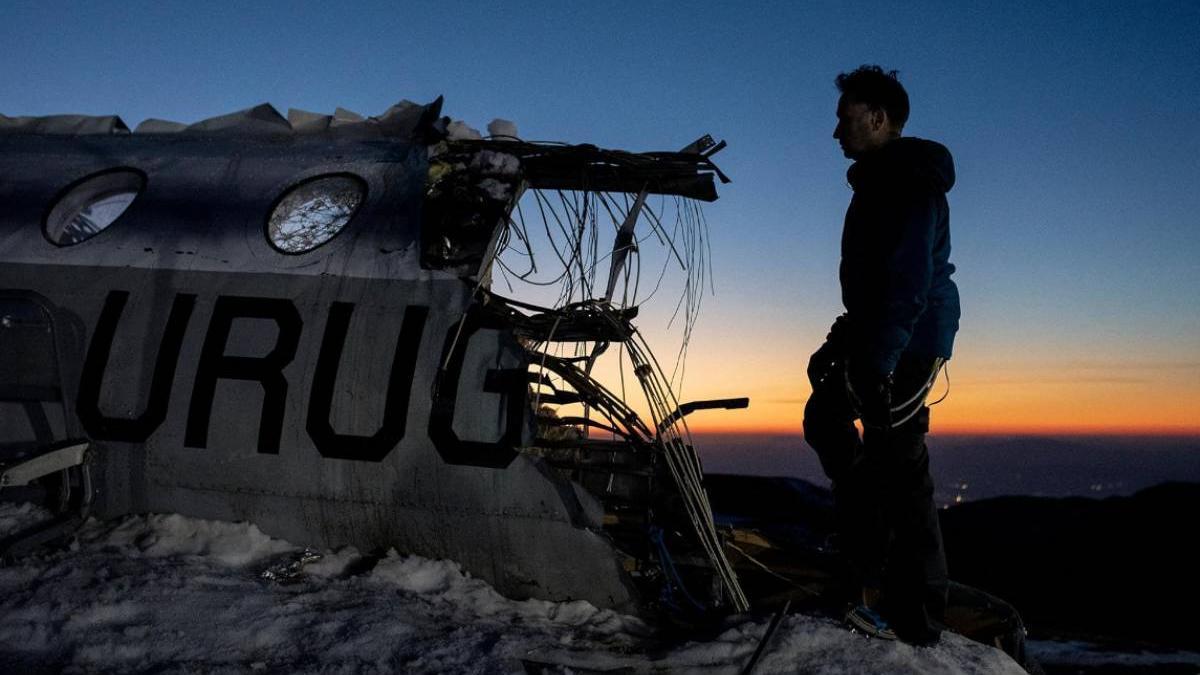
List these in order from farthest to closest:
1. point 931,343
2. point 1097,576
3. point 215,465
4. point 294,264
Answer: point 1097,576, point 294,264, point 215,465, point 931,343

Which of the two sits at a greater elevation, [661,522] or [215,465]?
[215,465]

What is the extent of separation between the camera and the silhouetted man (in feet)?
10.8

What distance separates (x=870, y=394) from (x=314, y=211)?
3632 millimetres

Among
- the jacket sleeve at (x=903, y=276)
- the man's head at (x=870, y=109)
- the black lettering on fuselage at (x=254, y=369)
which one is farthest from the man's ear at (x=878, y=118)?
the black lettering on fuselage at (x=254, y=369)

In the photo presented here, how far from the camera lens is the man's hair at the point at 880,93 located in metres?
3.58

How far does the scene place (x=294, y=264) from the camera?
4488 mm

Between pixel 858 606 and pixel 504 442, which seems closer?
pixel 858 606

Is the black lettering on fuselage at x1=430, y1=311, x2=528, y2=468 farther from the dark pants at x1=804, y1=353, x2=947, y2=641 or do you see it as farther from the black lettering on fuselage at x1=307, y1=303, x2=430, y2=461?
the dark pants at x1=804, y1=353, x2=947, y2=641

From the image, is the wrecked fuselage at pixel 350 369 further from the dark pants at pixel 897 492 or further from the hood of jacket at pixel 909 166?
the hood of jacket at pixel 909 166

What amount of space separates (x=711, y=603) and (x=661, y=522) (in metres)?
0.58

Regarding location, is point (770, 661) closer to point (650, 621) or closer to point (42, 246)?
point (650, 621)

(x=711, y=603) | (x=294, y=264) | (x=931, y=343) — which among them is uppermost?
(x=294, y=264)

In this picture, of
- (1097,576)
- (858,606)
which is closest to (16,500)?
(858,606)

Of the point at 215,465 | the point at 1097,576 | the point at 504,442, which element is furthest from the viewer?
the point at 1097,576
